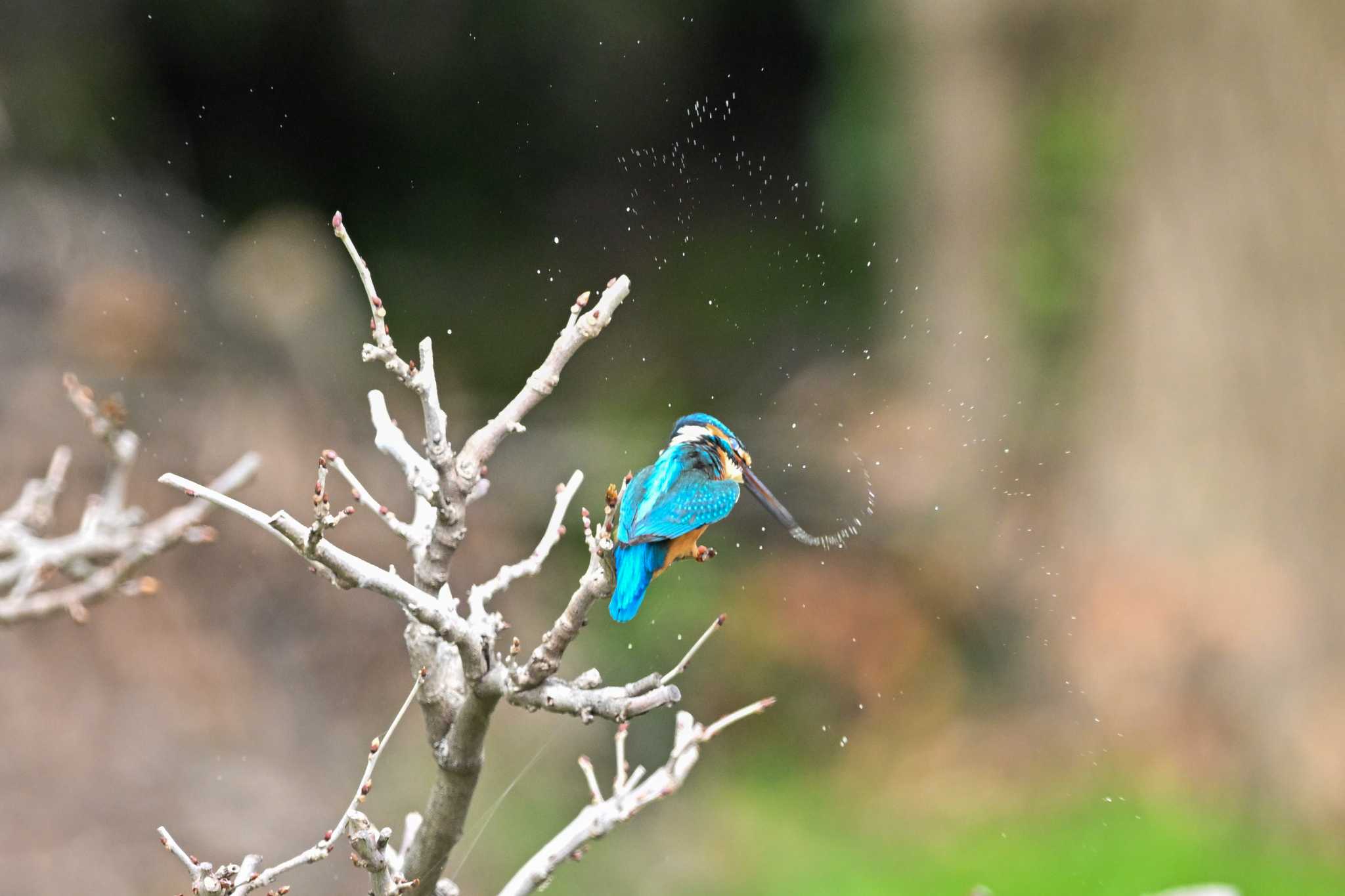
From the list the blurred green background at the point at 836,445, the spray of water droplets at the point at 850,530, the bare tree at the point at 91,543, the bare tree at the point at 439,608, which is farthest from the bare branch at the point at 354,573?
the spray of water droplets at the point at 850,530

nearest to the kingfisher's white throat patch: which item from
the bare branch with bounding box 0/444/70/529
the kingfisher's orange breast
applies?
the kingfisher's orange breast

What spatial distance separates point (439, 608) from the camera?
128 centimetres

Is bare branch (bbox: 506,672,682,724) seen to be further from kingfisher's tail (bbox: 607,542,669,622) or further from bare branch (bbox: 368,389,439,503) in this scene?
bare branch (bbox: 368,389,439,503)

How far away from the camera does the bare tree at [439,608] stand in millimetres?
1259

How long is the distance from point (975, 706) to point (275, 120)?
141 inches

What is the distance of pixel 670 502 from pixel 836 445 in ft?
12.5

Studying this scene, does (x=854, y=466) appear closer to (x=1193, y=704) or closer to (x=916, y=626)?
(x=916, y=626)

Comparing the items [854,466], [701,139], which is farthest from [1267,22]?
[701,139]

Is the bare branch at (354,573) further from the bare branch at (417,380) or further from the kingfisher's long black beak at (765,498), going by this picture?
the kingfisher's long black beak at (765,498)

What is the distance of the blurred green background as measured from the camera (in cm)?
430

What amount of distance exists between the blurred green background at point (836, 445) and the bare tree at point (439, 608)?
8.02 feet

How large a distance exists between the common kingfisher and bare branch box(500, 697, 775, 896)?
0.18 m

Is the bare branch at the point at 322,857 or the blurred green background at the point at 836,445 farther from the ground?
the blurred green background at the point at 836,445

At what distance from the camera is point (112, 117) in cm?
523
